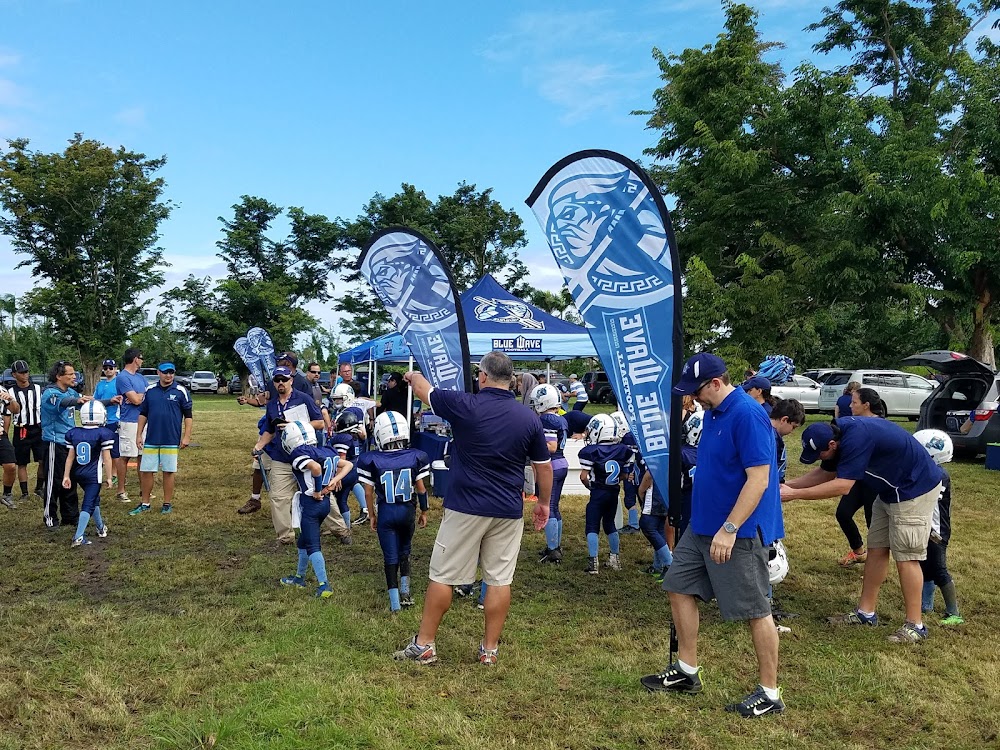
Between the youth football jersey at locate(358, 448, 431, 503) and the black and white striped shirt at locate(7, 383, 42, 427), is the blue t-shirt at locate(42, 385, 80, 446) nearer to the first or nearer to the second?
the black and white striped shirt at locate(7, 383, 42, 427)

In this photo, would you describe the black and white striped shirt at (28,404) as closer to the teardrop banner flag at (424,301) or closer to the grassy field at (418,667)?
the grassy field at (418,667)

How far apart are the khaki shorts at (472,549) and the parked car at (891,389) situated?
21.6 metres

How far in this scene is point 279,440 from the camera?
7.12 m

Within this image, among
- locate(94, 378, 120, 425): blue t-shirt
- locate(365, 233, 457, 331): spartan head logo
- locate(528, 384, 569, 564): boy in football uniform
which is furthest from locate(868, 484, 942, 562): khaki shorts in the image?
locate(94, 378, 120, 425): blue t-shirt

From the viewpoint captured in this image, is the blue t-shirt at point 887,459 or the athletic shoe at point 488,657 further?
the blue t-shirt at point 887,459

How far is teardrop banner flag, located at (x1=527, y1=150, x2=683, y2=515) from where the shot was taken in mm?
5094

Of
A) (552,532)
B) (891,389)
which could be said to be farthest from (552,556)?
(891,389)

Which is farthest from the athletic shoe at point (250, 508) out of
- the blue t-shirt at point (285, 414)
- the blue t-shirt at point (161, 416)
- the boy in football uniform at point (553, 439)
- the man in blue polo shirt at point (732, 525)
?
the man in blue polo shirt at point (732, 525)

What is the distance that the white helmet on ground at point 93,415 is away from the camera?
727 cm

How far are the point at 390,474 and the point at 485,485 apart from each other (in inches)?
50.1

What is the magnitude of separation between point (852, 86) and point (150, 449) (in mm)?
19415

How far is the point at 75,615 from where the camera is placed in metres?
5.28

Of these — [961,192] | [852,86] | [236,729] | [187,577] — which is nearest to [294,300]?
[852,86]

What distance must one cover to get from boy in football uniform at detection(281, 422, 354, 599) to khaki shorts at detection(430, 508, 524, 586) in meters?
1.72
